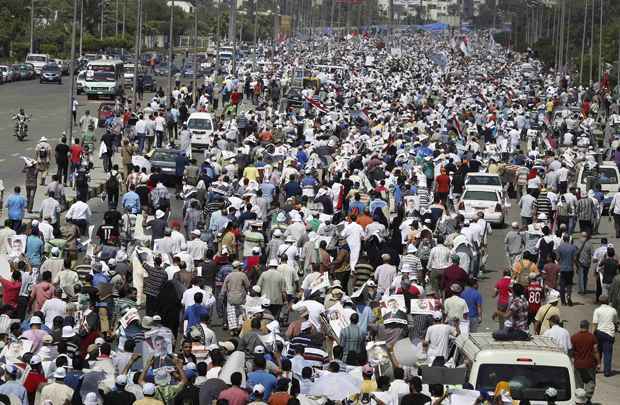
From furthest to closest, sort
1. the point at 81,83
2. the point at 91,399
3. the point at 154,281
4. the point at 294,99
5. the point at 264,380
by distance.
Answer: the point at 81,83 < the point at 294,99 < the point at 154,281 < the point at 264,380 < the point at 91,399

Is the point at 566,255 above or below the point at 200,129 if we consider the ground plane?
below

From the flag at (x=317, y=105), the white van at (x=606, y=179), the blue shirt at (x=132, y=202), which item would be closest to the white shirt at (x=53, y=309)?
the blue shirt at (x=132, y=202)

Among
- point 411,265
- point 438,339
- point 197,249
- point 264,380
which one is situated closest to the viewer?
point 264,380

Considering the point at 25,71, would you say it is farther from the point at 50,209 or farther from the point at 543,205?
the point at 50,209

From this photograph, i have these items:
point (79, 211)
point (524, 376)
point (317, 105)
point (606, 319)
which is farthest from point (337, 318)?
point (317, 105)

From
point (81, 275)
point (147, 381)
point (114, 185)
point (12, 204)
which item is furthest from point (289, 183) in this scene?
point (147, 381)

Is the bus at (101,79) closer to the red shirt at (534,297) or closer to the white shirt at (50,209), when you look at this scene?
the white shirt at (50,209)

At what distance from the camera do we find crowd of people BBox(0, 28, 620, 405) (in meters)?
17.7

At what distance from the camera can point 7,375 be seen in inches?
672

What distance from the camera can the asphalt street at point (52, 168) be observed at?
88.6ft

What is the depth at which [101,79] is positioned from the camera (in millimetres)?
77562

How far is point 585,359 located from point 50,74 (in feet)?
262

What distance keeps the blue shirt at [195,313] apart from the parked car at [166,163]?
20.7 meters

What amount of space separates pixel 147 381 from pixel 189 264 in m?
8.02
